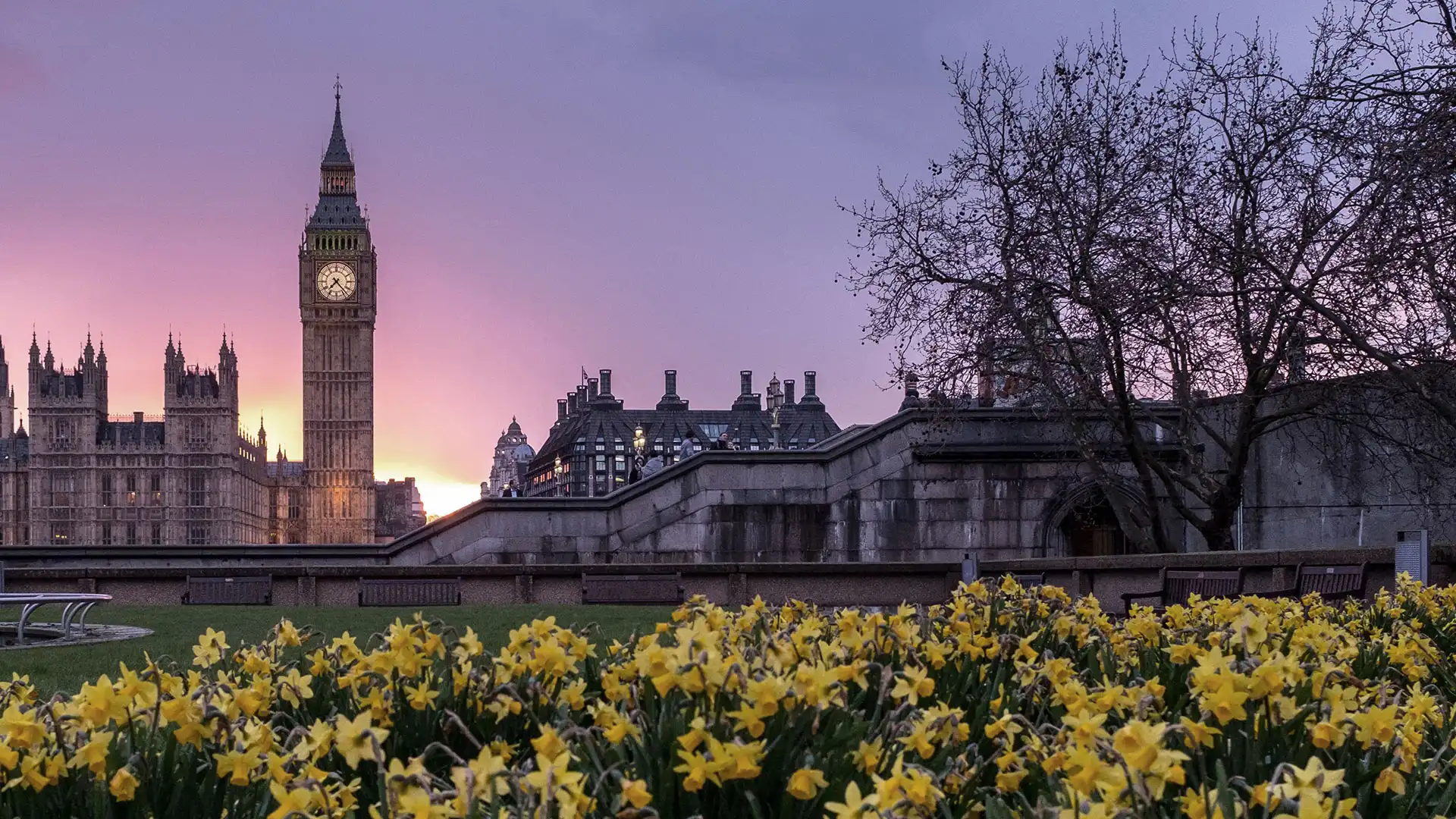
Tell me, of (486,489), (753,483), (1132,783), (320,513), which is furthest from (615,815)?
(486,489)

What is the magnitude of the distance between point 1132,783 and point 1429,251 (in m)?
Result: 8.97

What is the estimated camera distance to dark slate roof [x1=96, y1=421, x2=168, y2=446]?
118125mm

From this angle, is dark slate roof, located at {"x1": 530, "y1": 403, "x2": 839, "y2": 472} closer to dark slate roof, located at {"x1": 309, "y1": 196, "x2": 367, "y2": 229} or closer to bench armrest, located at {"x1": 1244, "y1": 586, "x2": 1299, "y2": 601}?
dark slate roof, located at {"x1": 309, "y1": 196, "x2": 367, "y2": 229}

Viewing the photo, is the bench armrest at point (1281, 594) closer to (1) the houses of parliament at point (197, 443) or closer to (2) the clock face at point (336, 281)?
(1) the houses of parliament at point (197, 443)

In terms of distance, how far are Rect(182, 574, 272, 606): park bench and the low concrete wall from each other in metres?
0.25

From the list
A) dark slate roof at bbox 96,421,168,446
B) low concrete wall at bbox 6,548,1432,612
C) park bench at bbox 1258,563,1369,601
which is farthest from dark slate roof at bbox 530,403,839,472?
park bench at bbox 1258,563,1369,601

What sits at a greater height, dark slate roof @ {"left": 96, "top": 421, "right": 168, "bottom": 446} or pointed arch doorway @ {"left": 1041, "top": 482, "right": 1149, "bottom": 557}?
dark slate roof @ {"left": 96, "top": 421, "right": 168, "bottom": 446}

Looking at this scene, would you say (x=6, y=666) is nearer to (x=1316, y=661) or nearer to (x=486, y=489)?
(x=1316, y=661)


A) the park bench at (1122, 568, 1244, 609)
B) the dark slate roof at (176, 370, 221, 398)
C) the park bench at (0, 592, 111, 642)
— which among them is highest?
the dark slate roof at (176, 370, 221, 398)

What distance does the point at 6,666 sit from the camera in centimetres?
979

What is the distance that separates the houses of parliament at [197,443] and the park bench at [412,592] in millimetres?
99475

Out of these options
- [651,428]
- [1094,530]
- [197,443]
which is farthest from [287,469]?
[1094,530]

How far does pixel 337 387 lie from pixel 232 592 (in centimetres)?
10680

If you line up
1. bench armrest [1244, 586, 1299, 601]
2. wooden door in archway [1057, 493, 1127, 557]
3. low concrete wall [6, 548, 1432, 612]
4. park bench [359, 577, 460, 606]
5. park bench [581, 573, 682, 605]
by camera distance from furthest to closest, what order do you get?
wooden door in archway [1057, 493, 1127, 557]
park bench [359, 577, 460, 606]
park bench [581, 573, 682, 605]
low concrete wall [6, 548, 1432, 612]
bench armrest [1244, 586, 1299, 601]
